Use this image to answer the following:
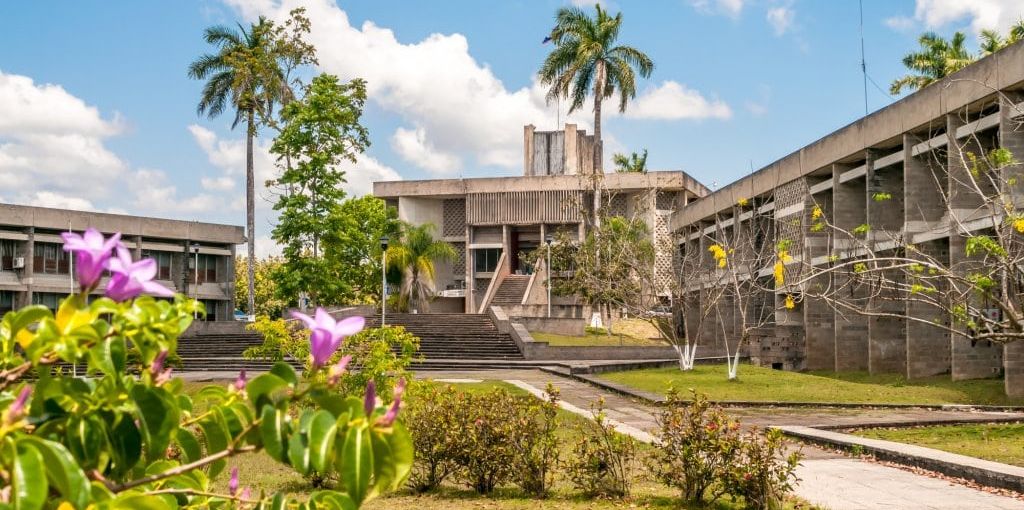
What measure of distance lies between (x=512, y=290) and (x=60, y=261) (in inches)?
771

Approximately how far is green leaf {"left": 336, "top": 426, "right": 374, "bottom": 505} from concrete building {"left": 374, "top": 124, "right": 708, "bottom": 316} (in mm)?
46240

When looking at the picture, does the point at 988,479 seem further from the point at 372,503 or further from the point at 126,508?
the point at 126,508

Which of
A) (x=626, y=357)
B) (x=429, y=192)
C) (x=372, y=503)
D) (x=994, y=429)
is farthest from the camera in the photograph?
(x=429, y=192)

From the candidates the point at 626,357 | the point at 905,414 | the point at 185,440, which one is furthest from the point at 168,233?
the point at 185,440

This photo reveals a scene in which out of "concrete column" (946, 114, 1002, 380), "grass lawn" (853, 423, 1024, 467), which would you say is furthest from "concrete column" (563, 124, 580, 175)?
"grass lawn" (853, 423, 1024, 467)

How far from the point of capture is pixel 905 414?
1487cm

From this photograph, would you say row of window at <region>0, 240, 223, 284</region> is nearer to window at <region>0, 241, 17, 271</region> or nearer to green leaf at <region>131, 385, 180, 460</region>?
window at <region>0, 241, 17, 271</region>

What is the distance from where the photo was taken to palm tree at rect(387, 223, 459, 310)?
4594 cm

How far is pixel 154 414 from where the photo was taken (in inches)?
77.0

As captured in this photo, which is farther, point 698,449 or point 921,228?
point 921,228

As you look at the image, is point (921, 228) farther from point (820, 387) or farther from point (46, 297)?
point (46, 297)

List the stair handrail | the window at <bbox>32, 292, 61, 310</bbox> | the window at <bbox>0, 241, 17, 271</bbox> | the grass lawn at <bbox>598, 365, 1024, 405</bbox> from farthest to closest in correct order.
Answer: the stair handrail → the window at <bbox>32, 292, 61, 310</bbox> → the window at <bbox>0, 241, 17, 271</bbox> → the grass lawn at <bbox>598, 365, 1024, 405</bbox>

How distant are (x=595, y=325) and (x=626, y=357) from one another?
8.26 metres

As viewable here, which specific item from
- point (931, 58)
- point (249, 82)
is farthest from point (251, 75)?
point (931, 58)
